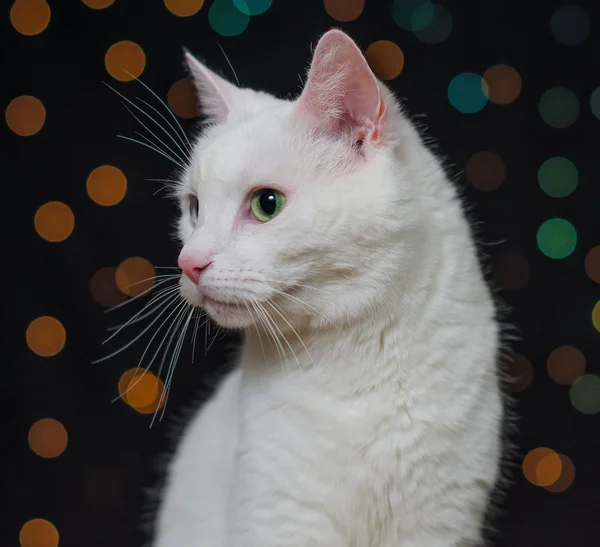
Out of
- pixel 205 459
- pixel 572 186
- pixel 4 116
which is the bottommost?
pixel 205 459

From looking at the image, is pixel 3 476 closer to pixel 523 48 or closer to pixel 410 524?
pixel 410 524

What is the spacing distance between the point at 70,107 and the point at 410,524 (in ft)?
2.97

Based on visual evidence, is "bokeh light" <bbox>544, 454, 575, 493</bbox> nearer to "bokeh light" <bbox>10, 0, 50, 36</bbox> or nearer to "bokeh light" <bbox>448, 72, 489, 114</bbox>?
"bokeh light" <bbox>448, 72, 489, 114</bbox>

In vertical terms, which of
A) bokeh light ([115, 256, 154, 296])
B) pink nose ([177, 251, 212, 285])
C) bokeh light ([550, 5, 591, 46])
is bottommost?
bokeh light ([115, 256, 154, 296])

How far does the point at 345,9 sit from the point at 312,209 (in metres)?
0.51

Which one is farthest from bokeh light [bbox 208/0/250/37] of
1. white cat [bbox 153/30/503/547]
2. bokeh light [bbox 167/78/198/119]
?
white cat [bbox 153/30/503/547]

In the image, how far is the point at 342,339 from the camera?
3.00ft

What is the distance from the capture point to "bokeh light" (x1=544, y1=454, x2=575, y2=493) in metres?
1.28

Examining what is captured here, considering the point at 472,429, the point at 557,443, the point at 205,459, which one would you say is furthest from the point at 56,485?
the point at 557,443

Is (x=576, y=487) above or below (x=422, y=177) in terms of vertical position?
below

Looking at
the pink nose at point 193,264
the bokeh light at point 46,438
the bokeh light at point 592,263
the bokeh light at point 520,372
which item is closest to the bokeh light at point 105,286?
the bokeh light at point 46,438

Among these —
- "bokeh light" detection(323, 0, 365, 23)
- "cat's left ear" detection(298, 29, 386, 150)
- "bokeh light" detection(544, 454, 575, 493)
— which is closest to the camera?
"cat's left ear" detection(298, 29, 386, 150)

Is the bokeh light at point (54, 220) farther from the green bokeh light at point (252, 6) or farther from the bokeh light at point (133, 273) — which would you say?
the green bokeh light at point (252, 6)

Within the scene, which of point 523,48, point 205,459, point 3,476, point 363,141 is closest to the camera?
point 363,141
